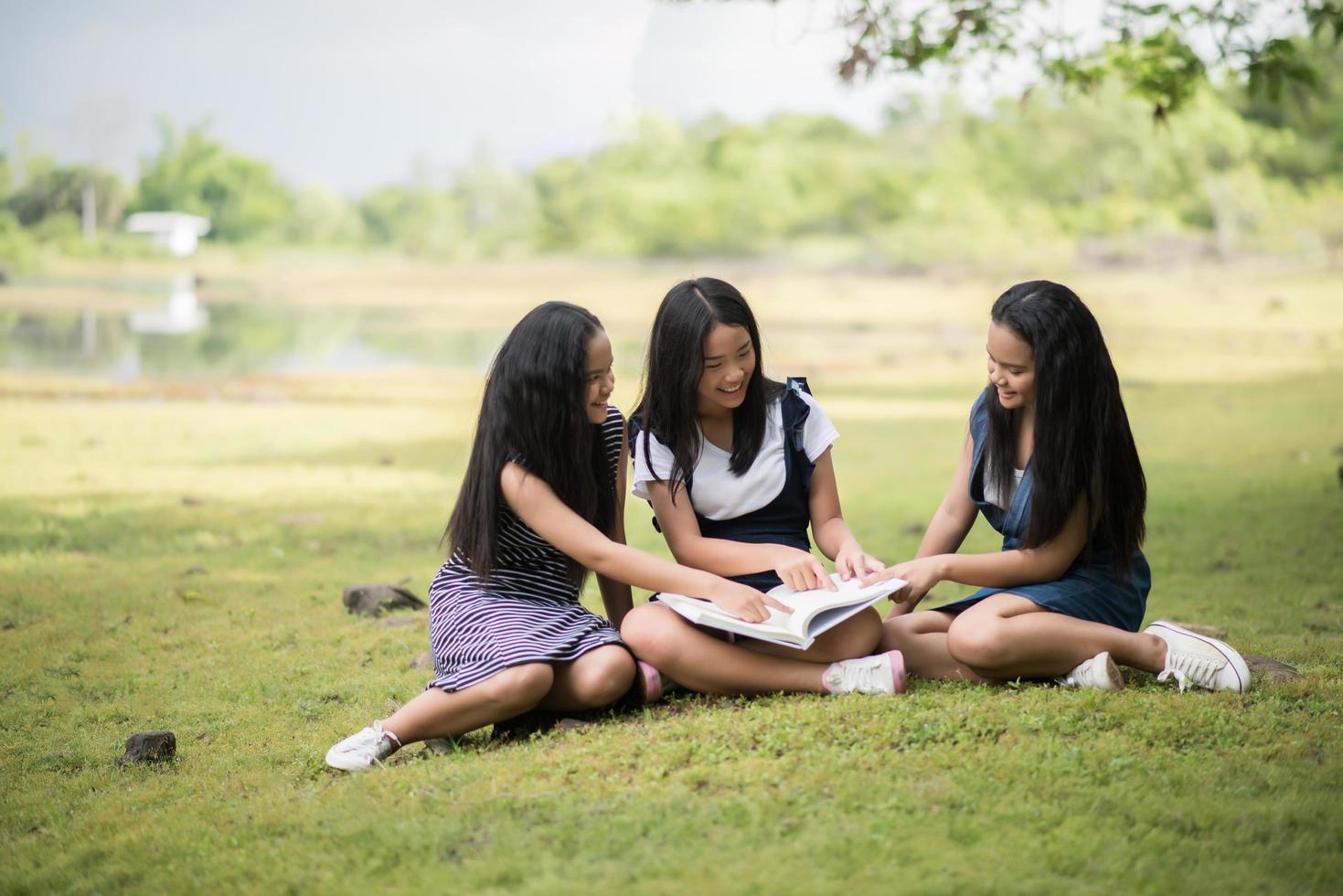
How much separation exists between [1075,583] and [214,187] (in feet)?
112

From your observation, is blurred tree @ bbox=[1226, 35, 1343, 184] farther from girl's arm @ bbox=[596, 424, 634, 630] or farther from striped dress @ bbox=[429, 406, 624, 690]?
striped dress @ bbox=[429, 406, 624, 690]

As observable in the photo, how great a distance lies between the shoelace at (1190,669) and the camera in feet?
11.6

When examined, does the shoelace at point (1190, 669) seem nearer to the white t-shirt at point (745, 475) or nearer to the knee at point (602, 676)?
the white t-shirt at point (745, 475)

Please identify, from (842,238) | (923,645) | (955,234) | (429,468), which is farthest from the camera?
(842,238)

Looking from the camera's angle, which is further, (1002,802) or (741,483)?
(741,483)

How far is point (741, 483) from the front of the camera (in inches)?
154

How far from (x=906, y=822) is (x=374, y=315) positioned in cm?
2938

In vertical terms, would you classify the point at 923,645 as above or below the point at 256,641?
above

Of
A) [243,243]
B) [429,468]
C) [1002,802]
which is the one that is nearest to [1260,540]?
[1002,802]

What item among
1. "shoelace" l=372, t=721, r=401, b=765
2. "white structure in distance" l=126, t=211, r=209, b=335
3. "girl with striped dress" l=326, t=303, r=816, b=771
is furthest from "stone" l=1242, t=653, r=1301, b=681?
"white structure in distance" l=126, t=211, r=209, b=335

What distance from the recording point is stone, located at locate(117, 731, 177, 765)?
11.9ft

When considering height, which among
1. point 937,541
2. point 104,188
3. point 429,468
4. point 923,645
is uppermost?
point 104,188

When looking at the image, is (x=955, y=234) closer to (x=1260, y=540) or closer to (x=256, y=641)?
(x=1260, y=540)

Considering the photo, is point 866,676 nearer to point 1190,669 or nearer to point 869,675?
point 869,675
